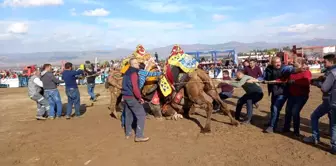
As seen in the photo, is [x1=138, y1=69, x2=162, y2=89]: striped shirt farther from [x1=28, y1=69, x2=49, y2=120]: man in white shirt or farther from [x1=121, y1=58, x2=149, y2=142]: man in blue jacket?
[x1=28, y1=69, x2=49, y2=120]: man in white shirt

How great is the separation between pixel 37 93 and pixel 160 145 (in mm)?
4896

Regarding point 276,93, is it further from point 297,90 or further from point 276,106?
point 297,90

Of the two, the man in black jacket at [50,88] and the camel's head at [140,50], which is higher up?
the camel's head at [140,50]

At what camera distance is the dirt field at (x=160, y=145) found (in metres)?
5.62

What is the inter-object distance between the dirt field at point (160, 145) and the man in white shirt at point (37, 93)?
2.04ft

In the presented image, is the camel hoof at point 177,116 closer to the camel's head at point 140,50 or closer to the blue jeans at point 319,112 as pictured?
the camel's head at point 140,50

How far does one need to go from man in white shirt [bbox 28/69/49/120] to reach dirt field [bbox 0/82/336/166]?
62 cm

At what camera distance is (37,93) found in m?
9.54

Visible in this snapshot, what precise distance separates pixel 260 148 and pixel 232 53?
2545cm

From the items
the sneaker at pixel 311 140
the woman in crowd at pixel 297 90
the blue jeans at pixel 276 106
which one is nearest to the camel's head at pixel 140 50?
the blue jeans at pixel 276 106

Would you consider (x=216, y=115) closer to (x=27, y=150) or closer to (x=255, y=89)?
(x=255, y=89)

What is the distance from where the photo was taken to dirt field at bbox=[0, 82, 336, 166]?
5.62m

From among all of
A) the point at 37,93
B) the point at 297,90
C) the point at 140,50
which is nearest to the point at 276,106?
the point at 297,90

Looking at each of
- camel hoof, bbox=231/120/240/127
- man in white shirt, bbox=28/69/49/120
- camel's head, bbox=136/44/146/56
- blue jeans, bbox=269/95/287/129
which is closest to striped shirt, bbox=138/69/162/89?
camel's head, bbox=136/44/146/56
